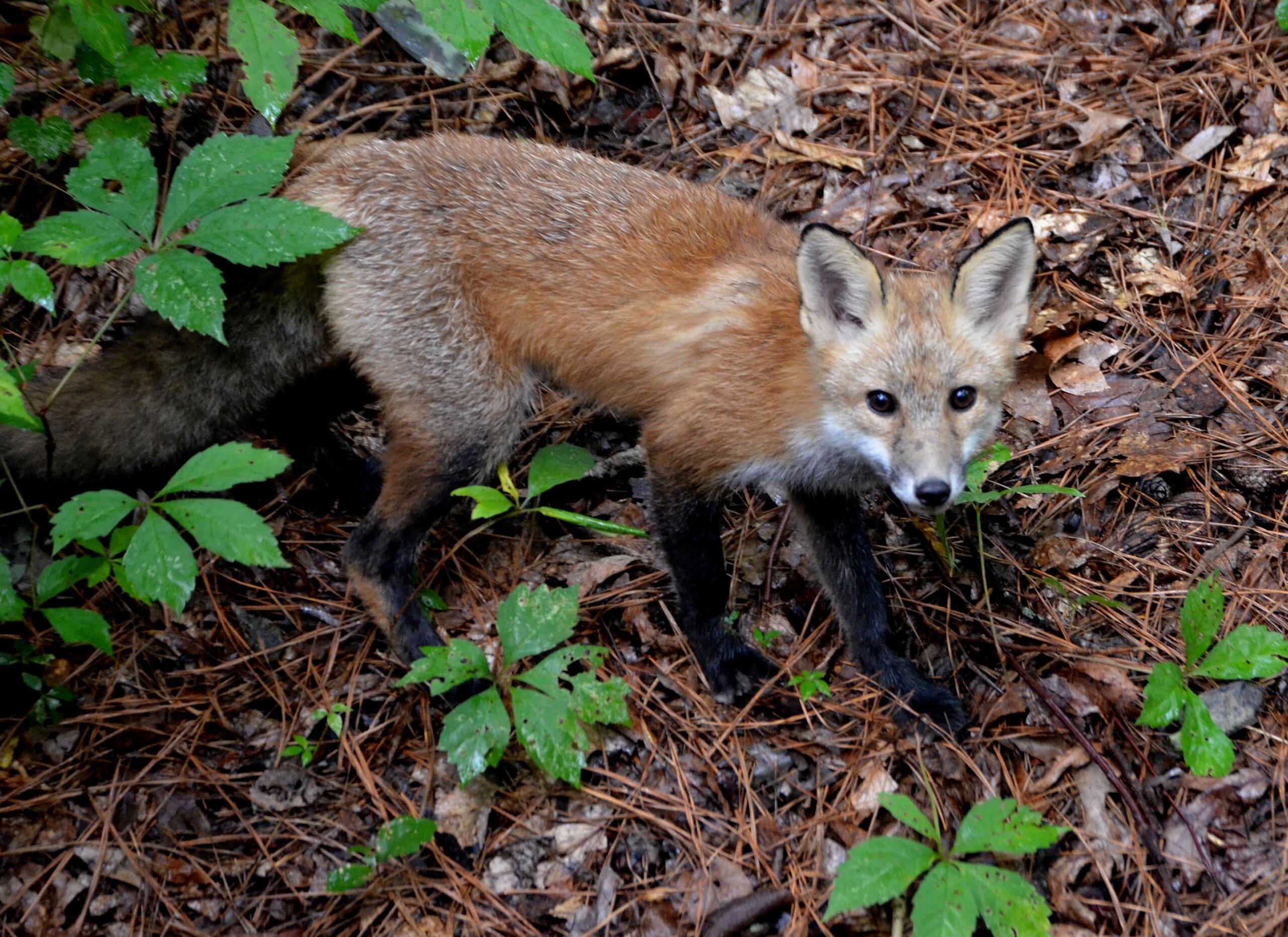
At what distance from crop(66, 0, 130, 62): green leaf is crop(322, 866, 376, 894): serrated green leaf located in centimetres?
277

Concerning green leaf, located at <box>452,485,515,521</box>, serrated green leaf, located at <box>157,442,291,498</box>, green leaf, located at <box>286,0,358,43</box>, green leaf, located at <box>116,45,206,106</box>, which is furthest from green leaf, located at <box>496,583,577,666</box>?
green leaf, located at <box>116,45,206,106</box>

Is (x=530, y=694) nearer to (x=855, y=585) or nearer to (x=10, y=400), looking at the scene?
(x=855, y=585)

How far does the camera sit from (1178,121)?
189 inches

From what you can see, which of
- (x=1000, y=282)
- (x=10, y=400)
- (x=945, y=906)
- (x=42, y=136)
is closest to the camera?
(x=10, y=400)

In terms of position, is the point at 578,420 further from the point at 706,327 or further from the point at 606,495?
the point at 706,327

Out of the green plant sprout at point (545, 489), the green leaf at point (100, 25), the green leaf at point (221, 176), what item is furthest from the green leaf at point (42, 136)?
the green plant sprout at point (545, 489)

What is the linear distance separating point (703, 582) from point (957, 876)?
1.32m

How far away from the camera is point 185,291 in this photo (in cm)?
278

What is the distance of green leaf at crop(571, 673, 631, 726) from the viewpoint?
3.02m

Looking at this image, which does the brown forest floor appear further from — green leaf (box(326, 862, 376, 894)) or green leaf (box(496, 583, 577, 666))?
green leaf (box(496, 583, 577, 666))

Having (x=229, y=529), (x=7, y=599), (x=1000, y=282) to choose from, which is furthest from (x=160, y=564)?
(x=1000, y=282)

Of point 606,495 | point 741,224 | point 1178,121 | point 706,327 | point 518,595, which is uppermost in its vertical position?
point 1178,121

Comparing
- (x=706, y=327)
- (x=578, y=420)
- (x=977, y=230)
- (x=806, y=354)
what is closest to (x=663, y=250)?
(x=706, y=327)

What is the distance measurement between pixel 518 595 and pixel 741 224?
1.75m
